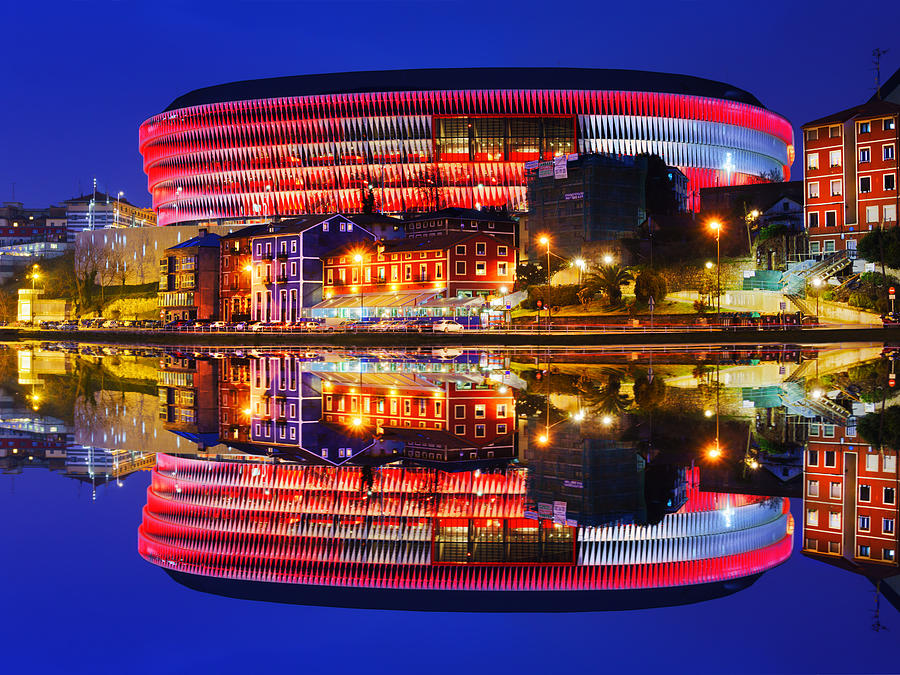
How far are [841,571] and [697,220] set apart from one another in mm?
89854

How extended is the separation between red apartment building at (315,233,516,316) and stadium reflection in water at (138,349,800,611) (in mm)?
68553

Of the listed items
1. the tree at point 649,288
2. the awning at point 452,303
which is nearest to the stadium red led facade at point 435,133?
the awning at point 452,303

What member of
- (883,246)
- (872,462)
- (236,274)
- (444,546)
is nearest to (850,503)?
(872,462)

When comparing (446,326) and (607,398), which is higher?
(446,326)

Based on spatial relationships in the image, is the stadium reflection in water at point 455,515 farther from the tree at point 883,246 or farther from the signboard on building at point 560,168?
the signboard on building at point 560,168

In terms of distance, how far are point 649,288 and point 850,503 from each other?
70.7 meters

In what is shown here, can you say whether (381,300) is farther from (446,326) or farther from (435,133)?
(435,133)

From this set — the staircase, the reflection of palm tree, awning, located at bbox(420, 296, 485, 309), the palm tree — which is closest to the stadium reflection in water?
the reflection of palm tree

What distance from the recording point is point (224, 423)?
25.1 metres

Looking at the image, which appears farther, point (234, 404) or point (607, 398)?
point (234, 404)

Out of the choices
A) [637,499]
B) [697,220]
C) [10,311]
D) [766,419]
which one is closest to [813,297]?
[697,220]

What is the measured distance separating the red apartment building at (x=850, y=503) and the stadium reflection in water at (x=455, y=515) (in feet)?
1.54

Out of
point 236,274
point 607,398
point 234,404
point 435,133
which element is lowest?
point 234,404
